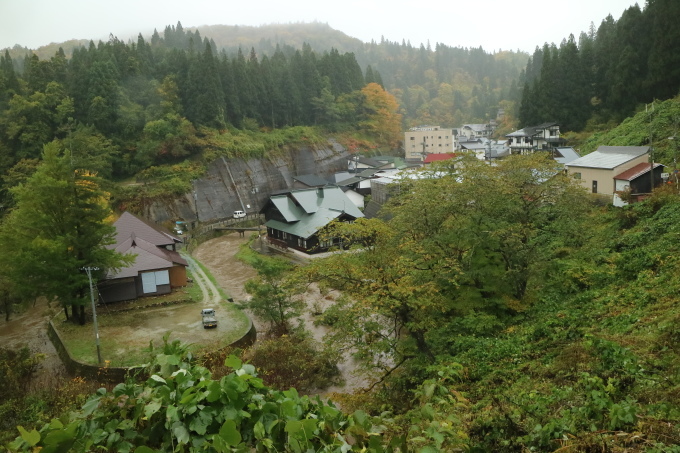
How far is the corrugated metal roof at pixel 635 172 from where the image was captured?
2117cm

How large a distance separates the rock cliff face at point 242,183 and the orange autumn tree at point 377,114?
12578 millimetres

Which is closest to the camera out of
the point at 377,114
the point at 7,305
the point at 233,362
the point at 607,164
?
the point at 233,362

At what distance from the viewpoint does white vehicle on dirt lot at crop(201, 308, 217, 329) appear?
19.1 meters

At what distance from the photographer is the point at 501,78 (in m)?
124

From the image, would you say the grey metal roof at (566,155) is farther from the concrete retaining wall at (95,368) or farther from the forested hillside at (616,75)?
the concrete retaining wall at (95,368)

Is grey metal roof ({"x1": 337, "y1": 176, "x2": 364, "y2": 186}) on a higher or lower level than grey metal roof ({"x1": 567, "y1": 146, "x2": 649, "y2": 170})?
lower

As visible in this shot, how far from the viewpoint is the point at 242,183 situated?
46281 millimetres

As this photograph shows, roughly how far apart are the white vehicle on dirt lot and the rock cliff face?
70.9 ft

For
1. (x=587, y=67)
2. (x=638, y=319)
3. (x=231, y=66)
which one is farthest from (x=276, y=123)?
(x=638, y=319)

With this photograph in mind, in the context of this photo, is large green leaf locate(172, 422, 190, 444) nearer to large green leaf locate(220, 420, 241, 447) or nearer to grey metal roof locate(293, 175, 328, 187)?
large green leaf locate(220, 420, 241, 447)

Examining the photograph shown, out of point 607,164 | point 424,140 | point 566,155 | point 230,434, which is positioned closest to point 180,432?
point 230,434

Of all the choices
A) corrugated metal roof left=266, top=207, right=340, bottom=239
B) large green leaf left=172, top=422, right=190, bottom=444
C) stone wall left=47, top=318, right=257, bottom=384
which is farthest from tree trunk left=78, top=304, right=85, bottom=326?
large green leaf left=172, top=422, right=190, bottom=444

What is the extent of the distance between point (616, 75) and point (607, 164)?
779 inches

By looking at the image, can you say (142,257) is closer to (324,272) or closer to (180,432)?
(324,272)
